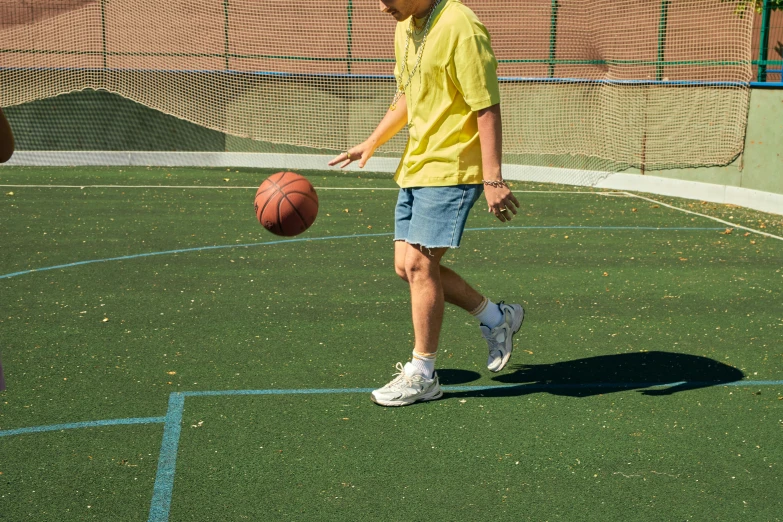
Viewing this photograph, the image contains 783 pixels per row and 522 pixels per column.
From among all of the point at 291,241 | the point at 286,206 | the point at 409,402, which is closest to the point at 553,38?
the point at 291,241

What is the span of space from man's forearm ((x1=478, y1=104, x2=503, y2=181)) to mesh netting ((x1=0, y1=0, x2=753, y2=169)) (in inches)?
399

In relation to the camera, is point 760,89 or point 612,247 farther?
point 760,89

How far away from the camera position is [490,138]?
4.67 meters

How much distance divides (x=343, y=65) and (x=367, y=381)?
12714mm

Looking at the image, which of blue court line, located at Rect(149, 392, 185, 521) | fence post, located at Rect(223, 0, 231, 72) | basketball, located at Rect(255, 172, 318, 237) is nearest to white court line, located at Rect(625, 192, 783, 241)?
basketball, located at Rect(255, 172, 318, 237)

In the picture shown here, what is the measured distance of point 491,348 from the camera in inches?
219

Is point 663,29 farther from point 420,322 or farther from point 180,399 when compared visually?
point 180,399

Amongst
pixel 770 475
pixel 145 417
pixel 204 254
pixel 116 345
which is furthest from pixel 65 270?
pixel 770 475

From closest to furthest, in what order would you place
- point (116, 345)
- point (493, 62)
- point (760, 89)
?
point (493, 62) → point (116, 345) → point (760, 89)

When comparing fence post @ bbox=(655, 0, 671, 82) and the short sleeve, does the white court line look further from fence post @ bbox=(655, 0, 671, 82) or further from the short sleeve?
the short sleeve

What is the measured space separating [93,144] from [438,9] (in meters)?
13.9

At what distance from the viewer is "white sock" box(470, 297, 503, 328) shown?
5.48m

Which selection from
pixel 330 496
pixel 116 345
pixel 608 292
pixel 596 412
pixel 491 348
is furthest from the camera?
pixel 608 292

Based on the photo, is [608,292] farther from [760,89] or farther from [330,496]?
[760,89]
